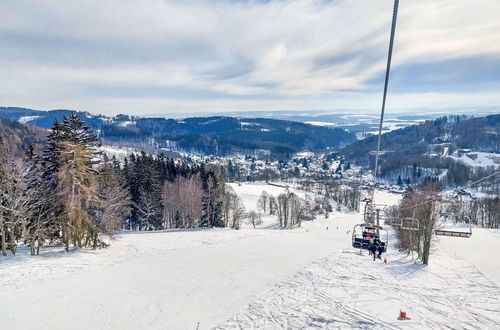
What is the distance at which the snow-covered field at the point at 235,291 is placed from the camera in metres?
14.1

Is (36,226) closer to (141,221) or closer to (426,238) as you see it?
(141,221)

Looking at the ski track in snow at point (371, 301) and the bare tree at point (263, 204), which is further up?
the ski track in snow at point (371, 301)

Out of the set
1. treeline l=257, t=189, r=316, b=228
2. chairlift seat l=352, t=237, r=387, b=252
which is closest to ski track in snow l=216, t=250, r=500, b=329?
chairlift seat l=352, t=237, r=387, b=252

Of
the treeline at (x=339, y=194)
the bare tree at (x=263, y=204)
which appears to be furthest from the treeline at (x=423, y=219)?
the treeline at (x=339, y=194)

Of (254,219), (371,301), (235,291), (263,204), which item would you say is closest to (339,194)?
(263,204)

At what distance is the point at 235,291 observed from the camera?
18344 millimetres

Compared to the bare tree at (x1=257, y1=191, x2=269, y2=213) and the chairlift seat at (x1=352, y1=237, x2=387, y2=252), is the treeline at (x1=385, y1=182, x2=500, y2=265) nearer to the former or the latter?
the chairlift seat at (x1=352, y1=237, x2=387, y2=252)

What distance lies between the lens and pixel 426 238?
27.4 metres

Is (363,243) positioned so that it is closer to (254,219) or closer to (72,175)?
(72,175)

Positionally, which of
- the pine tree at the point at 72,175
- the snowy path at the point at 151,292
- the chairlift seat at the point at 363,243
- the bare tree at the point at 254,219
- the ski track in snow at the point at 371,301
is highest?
the pine tree at the point at 72,175

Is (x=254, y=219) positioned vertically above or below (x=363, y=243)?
below

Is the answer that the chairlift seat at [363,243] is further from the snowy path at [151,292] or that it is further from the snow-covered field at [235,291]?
the snowy path at [151,292]

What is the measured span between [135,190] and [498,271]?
50814 mm

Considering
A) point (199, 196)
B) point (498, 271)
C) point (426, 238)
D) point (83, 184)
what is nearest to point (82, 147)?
point (83, 184)
